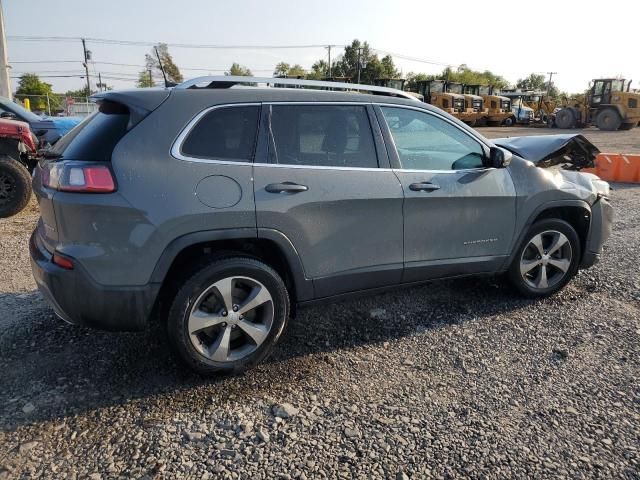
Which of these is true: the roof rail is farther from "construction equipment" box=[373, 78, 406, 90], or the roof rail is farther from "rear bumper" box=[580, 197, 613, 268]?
"construction equipment" box=[373, 78, 406, 90]

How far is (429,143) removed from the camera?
3.78m

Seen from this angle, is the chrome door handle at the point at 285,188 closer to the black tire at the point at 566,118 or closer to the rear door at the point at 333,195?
the rear door at the point at 333,195

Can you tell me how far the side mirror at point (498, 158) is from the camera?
3846 mm

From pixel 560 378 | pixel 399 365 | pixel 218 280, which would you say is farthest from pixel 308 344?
pixel 560 378

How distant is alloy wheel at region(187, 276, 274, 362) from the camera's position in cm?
295

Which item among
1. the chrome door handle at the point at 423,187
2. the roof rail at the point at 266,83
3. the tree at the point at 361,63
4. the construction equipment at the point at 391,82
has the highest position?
the tree at the point at 361,63

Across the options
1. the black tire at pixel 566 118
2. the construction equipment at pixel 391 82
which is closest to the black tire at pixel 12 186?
the construction equipment at pixel 391 82

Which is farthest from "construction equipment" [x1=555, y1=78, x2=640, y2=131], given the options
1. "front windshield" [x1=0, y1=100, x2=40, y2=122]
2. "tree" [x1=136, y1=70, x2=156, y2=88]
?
"front windshield" [x1=0, y1=100, x2=40, y2=122]

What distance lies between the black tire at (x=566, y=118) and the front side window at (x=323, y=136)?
35.5m

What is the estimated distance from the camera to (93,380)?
3.03 metres

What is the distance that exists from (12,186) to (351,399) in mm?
6441

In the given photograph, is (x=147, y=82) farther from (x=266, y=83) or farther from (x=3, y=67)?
(x=266, y=83)

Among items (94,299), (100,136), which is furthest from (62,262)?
(100,136)

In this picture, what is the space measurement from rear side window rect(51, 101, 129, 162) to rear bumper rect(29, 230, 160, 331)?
24.2 inches
